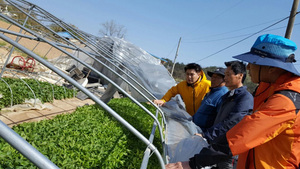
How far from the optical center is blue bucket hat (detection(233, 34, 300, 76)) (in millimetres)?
1229

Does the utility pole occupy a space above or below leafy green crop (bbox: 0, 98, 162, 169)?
above

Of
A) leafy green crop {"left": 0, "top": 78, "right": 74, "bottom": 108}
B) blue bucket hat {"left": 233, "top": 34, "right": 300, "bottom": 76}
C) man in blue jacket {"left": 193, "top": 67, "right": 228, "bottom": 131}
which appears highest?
blue bucket hat {"left": 233, "top": 34, "right": 300, "bottom": 76}

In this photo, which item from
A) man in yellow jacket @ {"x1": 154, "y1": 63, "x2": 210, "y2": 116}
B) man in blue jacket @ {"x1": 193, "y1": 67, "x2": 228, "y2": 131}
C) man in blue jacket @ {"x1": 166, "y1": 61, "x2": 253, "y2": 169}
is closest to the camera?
man in blue jacket @ {"x1": 166, "y1": 61, "x2": 253, "y2": 169}

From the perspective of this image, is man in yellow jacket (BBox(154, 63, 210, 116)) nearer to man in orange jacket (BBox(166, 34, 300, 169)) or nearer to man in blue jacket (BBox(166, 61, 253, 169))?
man in blue jacket (BBox(166, 61, 253, 169))

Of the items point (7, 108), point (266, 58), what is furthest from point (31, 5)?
point (266, 58)

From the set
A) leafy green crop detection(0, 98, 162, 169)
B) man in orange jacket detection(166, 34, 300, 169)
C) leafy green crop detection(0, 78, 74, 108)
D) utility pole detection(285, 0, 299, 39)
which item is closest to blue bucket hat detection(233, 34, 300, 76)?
man in orange jacket detection(166, 34, 300, 169)

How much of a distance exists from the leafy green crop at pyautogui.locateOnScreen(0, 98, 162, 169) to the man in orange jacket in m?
1.64

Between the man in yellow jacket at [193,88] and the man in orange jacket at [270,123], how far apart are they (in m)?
2.09

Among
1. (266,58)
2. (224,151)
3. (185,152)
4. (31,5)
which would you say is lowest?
(185,152)

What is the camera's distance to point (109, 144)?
3.21 meters

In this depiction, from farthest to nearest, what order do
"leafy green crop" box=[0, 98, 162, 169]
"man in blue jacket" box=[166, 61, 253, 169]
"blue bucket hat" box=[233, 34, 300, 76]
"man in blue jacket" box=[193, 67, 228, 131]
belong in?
"man in blue jacket" box=[193, 67, 228, 131] → "leafy green crop" box=[0, 98, 162, 169] → "man in blue jacket" box=[166, 61, 253, 169] → "blue bucket hat" box=[233, 34, 300, 76]

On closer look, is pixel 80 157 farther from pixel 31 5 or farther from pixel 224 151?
pixel 31 5

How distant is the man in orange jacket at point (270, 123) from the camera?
1078 mm

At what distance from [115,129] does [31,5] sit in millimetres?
3453
